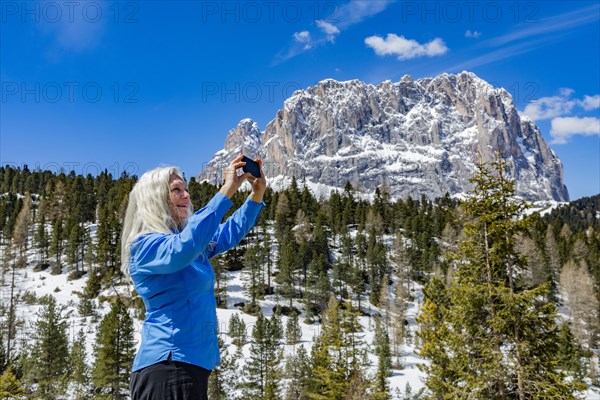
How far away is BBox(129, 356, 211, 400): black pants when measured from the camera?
7.26 feet

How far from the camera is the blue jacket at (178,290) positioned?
86.4 inches

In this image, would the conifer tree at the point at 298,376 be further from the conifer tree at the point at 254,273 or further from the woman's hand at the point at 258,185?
the woman's hand at the point at 258,185

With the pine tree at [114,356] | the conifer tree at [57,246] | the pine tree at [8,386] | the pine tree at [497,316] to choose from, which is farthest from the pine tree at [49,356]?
the conifer tree at [57,246]

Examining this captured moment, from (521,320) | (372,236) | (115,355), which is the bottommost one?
(115,355)

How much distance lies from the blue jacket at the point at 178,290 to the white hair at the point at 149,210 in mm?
85

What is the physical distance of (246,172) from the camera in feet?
8.95

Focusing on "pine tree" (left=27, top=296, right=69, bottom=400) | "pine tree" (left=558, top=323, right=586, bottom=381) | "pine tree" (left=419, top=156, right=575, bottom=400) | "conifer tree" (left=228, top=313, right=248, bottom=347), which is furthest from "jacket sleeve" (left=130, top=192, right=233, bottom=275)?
"pine tree" (left=558, top=323, right=586, bottom=381)

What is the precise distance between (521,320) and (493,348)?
103 centimetres

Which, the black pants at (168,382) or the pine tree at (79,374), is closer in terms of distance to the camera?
the black pants at (168,382)

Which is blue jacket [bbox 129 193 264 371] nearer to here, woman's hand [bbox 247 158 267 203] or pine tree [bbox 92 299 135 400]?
woman's hand [bbox 247 158 267 203]

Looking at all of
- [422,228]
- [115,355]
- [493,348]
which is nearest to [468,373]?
[493,348]

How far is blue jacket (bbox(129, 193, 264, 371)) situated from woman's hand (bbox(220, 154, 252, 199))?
3.1 inches

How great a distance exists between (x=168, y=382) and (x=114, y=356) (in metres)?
33.5

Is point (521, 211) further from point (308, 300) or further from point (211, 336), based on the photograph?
point (308, 300)
